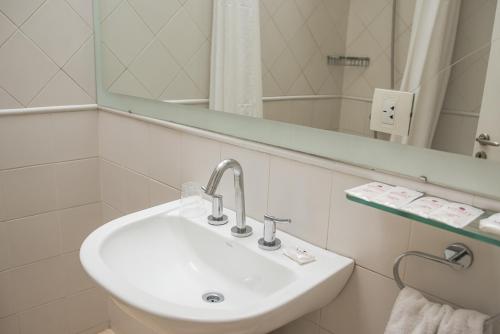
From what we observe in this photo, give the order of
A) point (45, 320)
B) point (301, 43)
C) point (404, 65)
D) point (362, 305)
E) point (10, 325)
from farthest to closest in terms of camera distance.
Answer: point (45, 320) < point (10, 325) < point (301, 43) < point (362, 305) < point (404, 65)

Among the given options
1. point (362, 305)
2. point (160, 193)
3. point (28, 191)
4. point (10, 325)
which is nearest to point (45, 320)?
point (10, 325)

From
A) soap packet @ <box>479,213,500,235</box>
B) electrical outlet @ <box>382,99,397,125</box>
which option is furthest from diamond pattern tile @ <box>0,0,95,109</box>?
soap packet @ <box>479,213,500,235</box>

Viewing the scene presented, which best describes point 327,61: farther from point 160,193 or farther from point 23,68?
point 23,68

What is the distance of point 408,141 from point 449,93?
0.12m

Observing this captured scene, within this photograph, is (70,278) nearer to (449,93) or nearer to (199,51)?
(199,51)

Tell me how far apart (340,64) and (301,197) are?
0.33 metres

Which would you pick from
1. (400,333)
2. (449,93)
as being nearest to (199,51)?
(449,93)

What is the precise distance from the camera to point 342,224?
3.28 ft

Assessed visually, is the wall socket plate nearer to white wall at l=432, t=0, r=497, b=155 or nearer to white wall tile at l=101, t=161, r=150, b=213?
white wall at l=432, t=0, r=497, b=155

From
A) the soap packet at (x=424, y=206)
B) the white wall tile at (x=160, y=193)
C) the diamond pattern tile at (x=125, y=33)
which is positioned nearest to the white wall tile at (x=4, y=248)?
the white wall tile at (x=160, y=193)

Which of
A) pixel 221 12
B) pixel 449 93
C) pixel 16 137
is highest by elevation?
pixel 221 12

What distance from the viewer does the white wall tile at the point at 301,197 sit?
1034 mm

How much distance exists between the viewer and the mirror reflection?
2.62 ft

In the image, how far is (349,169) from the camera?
959 mm
